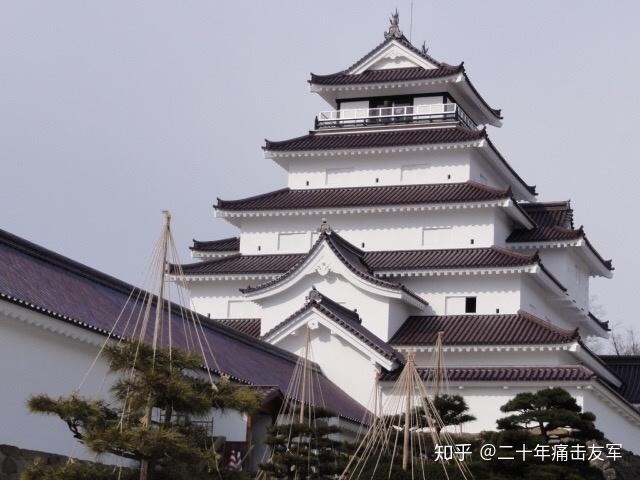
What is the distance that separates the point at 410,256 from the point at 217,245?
7.62 metres

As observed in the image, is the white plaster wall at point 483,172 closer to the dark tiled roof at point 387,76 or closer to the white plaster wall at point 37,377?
the dark tiled roof at point 387,76

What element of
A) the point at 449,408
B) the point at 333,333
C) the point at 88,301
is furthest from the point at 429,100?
the point at 88,301

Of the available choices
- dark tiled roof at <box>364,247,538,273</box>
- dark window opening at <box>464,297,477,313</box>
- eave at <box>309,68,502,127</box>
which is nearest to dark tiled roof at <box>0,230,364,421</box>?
dark window opening at <box>464,297,477,313</box>

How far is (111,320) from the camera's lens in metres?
21.3

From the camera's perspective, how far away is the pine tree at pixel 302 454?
1986cm

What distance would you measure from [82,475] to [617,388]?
26332mm

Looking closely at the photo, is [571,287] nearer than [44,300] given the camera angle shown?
No

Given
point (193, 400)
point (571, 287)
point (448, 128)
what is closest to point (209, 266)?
point (448, 128)

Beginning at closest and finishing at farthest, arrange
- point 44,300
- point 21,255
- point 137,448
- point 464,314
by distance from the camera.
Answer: point 137,448 → point 44,300 → point 21,255 → point 464,314

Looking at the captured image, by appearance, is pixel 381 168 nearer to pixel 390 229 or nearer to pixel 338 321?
pixel 390 229

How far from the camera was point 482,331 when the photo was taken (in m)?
32.8

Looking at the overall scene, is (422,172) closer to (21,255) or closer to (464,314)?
(464,314)

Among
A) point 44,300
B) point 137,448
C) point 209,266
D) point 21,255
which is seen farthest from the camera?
point 209,266

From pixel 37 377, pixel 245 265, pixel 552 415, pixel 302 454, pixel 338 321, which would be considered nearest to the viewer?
pixel 37 377
